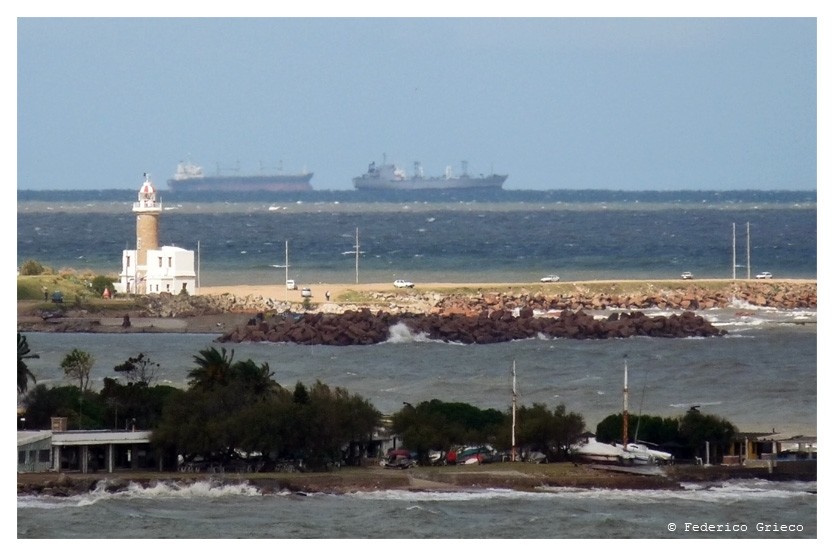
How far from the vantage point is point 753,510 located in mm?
22703

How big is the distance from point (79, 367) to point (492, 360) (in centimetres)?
715

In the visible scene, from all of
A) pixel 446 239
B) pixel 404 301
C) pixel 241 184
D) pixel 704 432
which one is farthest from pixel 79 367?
pixel 241 184

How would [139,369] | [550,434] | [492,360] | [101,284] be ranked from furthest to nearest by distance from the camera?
[101,284]
[492,360]
[139,369]
[550,434]

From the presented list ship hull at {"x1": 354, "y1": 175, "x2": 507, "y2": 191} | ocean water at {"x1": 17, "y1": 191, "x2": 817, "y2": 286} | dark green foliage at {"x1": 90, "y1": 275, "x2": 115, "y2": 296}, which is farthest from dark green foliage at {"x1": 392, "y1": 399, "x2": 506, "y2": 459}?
ship hull at {"x1": 354, "y1": 175, "x2": 507, "y2": 191}

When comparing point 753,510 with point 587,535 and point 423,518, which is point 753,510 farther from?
point 423,518

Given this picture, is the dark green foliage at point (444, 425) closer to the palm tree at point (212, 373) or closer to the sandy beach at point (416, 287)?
the palm tree at point (212, 373)

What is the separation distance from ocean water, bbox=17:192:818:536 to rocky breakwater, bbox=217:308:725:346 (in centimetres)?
36

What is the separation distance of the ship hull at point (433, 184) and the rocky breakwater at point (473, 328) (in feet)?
42.9

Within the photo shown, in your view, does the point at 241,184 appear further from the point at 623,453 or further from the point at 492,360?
the point at 623,453

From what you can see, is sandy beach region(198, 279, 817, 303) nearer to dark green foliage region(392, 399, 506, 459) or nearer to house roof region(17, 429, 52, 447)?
dark green foliage region(392, 399, 506, 459)

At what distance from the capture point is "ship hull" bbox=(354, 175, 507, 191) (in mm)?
53034

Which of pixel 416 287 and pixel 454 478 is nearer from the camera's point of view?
pixel 454 478

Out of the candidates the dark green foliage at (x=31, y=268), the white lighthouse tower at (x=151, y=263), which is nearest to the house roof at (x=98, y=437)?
the white lighthouse tower at (x=151, y=263)

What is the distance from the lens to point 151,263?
37781 millimetres
